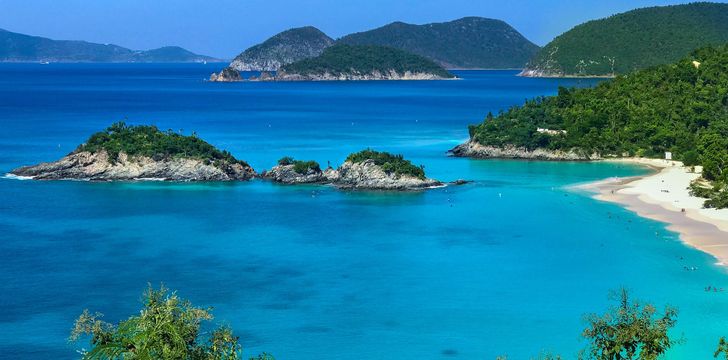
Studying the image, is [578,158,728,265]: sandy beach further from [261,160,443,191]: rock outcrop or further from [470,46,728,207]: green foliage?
[261,160,443,191]: rock outcrop

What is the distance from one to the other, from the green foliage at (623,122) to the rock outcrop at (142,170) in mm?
27150

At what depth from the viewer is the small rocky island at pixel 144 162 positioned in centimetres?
7200

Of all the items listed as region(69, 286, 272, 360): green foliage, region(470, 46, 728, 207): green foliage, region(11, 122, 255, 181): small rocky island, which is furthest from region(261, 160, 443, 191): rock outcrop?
region(69, 286, 272, 360): green foliage

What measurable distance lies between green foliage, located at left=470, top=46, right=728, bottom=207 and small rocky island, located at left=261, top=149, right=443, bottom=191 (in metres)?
20.1

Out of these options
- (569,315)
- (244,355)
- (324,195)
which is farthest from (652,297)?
(324,195)

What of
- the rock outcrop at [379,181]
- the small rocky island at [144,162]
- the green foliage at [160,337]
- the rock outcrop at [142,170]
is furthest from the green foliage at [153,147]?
the green foliage at [160,337]

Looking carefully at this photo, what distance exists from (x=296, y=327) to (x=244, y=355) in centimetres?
331

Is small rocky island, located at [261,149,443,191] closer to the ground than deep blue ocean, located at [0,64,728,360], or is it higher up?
higher up

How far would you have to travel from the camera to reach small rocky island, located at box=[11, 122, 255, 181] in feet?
236

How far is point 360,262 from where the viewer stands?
48.0 m

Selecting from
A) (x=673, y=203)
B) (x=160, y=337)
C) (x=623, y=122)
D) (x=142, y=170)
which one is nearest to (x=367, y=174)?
(x=142, y=170)

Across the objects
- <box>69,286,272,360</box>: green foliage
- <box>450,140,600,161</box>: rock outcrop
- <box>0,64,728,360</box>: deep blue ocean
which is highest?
<box>69,286,272,360</box>: green foliage

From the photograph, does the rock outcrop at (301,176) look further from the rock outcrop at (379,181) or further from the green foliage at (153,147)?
the green foliage at (153,147)

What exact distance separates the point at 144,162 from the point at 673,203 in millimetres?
39365
